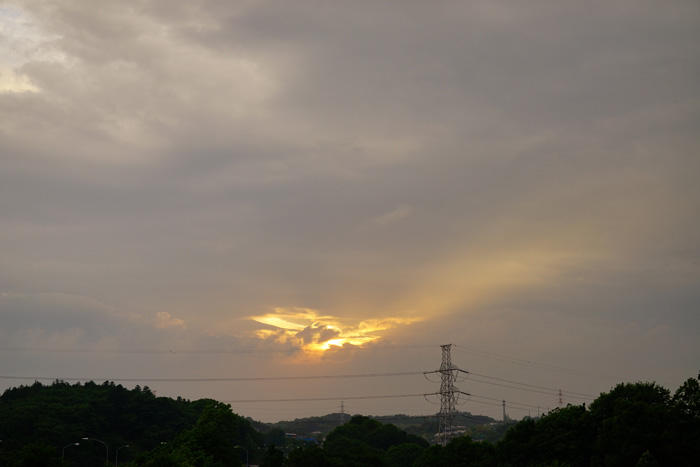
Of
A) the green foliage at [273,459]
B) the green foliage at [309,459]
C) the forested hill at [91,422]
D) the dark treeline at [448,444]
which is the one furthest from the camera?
the forested hill at [91,422]

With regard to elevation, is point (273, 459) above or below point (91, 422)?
below

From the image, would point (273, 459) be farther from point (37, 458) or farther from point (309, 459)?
point (37, 458)

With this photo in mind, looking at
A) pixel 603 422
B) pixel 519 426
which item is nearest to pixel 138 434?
pixel 519 426

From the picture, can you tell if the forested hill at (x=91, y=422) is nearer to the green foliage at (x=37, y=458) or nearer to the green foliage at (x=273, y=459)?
the green foliage at (x=273, y=459)

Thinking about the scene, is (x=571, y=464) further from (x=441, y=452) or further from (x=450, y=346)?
(x=450, y=346)

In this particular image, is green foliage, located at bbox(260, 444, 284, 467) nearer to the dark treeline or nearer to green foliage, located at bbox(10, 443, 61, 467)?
the dark treeline

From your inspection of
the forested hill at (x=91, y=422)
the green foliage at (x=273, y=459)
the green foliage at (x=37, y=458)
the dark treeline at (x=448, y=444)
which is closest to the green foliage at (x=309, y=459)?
the dark treeline at (x=448, y=444)

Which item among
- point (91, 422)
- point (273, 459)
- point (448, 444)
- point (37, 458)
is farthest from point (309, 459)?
point (91, 422)

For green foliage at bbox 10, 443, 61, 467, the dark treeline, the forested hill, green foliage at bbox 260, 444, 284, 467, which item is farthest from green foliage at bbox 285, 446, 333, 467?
green foliage at bbox 10, 443, 61, 467

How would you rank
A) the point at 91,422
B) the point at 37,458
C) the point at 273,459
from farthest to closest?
the point at 91,422 < the point at 273,459 < the point at 37,458

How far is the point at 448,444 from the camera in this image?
10975 centimetres

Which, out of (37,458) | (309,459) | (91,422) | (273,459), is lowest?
(273,459)

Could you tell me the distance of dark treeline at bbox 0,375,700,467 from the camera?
262ft

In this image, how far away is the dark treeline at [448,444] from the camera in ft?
262
